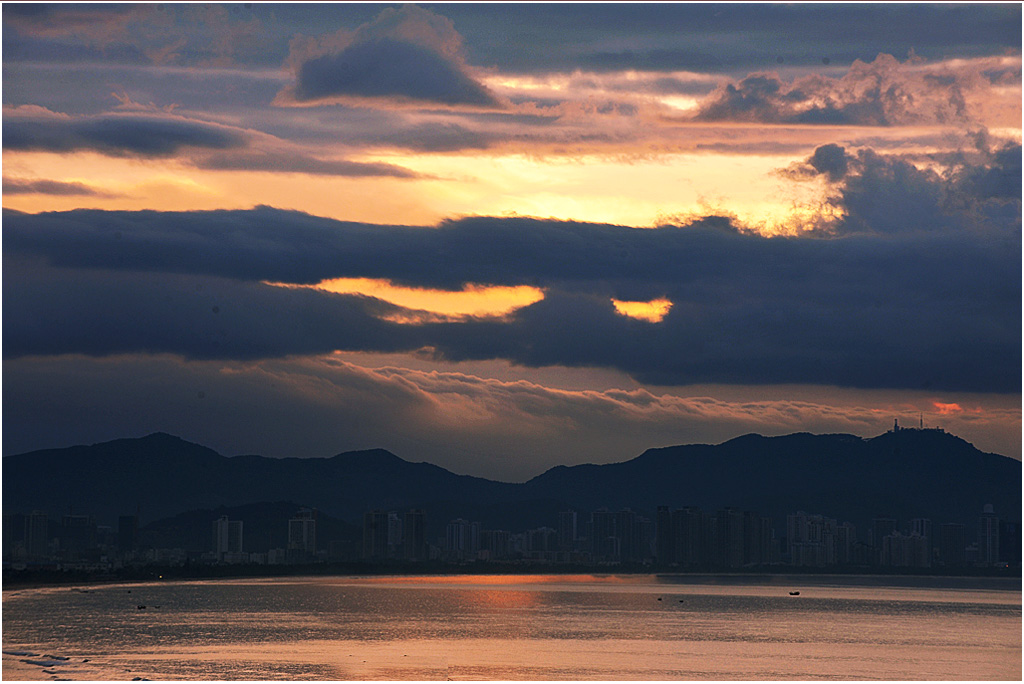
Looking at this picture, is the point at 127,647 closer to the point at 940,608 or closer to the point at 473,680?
the point at 473,680

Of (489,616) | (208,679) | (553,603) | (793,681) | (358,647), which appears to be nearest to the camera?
(208,679)

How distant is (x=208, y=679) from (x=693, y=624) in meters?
71.8

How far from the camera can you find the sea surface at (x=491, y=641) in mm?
81625

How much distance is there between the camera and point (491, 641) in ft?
350

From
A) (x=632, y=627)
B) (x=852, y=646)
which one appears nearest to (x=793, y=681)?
(x=852, y=646)

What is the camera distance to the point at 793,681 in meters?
78.8

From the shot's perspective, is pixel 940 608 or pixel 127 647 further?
pixel 940 608

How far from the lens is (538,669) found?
8431 cm

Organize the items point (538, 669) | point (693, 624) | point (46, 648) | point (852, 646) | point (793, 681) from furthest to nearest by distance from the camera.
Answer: point (693, 624) < point (852, 646) < point (46, 648) < point (538, 669) < point (793, 681)

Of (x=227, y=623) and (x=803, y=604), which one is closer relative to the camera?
(x=227, y=623)

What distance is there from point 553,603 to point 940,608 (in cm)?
5958

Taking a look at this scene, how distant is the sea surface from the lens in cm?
8162

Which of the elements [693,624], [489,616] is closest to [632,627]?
[693,624]

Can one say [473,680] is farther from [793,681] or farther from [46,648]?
[46,648]
